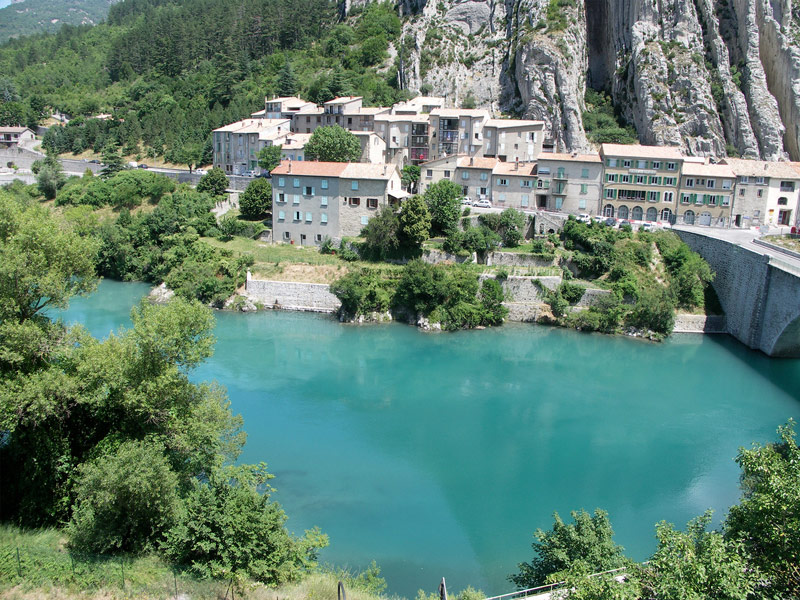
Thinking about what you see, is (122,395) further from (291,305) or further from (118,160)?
(118,160)

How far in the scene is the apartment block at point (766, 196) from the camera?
119 ft

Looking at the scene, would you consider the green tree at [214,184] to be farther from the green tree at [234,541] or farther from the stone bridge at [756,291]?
the green tree at [234,541]

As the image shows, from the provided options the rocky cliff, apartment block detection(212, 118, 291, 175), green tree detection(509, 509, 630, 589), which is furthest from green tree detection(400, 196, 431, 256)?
green tree detection(509, 509, 630, 589)

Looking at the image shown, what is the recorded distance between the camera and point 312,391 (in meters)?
23.4

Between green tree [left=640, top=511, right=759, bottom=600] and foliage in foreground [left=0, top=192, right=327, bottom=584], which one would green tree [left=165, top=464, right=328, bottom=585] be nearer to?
foliage in foreground [left=0, top=192, right=327, bottom=584]

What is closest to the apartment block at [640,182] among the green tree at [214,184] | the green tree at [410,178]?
the green tree at [410,178]

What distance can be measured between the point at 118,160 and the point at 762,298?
44633mm

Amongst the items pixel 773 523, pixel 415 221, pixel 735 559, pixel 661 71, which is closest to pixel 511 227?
pixel 415 221

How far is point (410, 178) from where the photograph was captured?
41.8 meters

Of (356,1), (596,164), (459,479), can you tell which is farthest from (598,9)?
(459,479)

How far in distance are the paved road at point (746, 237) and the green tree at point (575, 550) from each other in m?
19.8

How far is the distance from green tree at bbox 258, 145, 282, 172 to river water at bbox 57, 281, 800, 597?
1558 cm

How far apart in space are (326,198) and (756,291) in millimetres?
21897

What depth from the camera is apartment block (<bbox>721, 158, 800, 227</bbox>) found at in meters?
36.2
